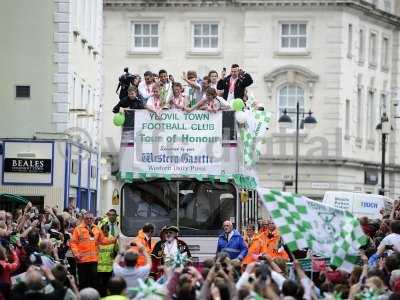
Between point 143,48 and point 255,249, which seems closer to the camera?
point 255,249

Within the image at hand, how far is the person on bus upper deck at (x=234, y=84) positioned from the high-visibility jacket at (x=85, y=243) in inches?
141

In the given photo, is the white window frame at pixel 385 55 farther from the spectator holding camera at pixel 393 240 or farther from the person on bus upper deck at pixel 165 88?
the spectator holding camera at pixel 393 240

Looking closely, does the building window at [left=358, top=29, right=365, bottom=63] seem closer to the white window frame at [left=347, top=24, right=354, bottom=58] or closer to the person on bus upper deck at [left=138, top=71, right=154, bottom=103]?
the white window frame at [left=347, top=24, right=354, bottom=58]

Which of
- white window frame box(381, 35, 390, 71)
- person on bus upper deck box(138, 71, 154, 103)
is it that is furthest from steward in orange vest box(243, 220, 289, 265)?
white window frame box(381, 35, 390, 71)

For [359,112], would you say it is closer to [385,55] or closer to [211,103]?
[385,55]

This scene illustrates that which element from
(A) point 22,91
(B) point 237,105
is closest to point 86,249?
(B) point 237,105

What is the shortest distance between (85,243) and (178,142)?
239 centimetres

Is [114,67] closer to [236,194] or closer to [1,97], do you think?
[1,97]

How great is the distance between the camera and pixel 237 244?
29.7m

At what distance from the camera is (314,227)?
21.1 meters

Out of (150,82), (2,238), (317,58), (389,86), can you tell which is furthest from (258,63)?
(2,238)

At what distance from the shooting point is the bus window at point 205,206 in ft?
102

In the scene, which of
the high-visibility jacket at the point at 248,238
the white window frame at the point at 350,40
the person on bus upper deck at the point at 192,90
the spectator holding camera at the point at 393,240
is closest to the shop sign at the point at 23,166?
the high-visibility jacket at the point at 248,238

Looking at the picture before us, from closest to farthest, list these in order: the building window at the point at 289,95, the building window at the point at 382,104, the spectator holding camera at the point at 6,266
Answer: the spectator holding camera at the point at 6,266 → the building window at the point at 289,95 → the building window at the point at 382,104
